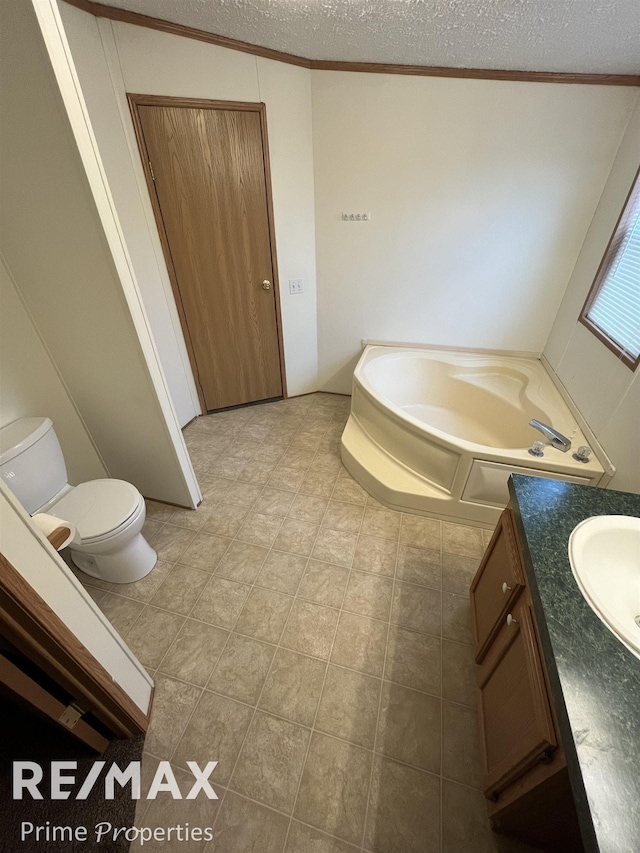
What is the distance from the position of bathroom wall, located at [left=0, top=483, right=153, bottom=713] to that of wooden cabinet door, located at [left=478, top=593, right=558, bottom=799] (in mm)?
1131

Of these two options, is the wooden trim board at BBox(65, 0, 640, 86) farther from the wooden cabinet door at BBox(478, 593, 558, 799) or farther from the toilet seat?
the wooden cabinet door at BBox(478, 593, 558, 799)

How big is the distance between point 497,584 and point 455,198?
2.33 metres

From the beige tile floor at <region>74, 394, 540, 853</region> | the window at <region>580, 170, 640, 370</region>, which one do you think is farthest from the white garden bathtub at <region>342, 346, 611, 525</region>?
the window at <region>580, 170, 640, 370</region>

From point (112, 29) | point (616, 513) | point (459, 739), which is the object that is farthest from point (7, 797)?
point (112, 29)

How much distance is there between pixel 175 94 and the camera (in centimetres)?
183

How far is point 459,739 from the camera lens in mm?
1131

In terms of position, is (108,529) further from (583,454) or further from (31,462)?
(583,454)

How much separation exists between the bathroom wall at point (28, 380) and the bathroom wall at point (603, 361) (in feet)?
8.57

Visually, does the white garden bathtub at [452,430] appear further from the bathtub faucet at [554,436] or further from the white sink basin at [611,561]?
the white sink basin at [611,561]

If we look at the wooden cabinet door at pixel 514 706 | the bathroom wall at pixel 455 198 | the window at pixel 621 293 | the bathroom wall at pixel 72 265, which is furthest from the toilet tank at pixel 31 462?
the window at pixel 621 293

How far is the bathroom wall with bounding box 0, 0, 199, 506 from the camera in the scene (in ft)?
3.32

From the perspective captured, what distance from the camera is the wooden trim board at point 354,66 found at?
157 centimetres

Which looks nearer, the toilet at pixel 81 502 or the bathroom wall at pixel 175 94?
the toilet at pixel 81 502

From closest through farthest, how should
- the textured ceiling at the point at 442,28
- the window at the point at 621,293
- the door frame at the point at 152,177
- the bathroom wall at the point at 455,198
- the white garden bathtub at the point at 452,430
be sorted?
1. the textured ceiling at the point at 442,28
2. the window at the point at 621,293
3. the white garden bathtub at the point at 452,430
4. the door frame at the point at 152,177
5. the bathroom wall at the point at 455,198
